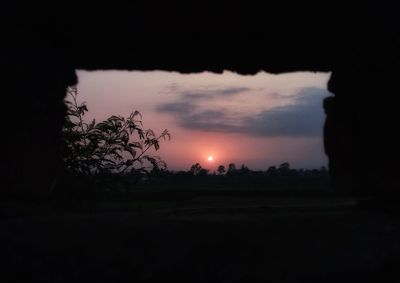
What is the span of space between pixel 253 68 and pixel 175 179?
13.2m

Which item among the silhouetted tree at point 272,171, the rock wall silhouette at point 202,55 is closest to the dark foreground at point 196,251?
the rock wall silhouette at point 202,55

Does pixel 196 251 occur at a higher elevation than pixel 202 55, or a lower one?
lower

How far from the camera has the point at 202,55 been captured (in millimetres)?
2840

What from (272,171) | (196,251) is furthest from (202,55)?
(272,171)

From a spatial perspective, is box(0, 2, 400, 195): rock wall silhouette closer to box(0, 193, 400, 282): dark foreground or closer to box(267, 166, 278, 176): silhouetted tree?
box(0, 193, 400, 282): dark foreground

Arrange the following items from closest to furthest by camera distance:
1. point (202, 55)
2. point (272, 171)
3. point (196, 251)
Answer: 1. point (196, 251)
2. point (202, 55)
3. point (272, 171)

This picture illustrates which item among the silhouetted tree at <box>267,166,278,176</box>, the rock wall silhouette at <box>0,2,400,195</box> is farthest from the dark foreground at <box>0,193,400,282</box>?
the silhouetted tree at <box>267,166,278,176</box>

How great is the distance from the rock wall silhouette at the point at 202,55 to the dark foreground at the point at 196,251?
0.56m

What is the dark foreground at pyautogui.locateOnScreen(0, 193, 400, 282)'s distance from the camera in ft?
6.88

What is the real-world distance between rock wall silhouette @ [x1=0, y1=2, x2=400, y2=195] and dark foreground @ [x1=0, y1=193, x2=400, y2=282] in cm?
56

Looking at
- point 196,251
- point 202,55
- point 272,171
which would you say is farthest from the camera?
point 272,171

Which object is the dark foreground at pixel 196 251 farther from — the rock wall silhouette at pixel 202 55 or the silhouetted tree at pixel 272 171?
the silhouetted tree at pixel 272 171

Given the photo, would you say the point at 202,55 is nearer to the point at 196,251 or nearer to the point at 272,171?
the point at 196,251

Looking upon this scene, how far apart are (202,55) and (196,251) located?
117 cm
